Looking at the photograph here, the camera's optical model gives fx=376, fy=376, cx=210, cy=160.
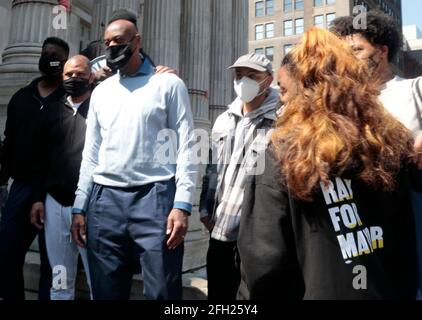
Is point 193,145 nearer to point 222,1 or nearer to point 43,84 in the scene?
point 43,84

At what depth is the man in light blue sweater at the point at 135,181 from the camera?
8.11ft

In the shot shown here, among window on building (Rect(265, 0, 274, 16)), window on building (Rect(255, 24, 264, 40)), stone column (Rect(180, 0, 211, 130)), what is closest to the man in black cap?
stone column (Rect(180, 0, 211, 130))

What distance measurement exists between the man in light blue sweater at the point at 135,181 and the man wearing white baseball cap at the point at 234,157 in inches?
12.1

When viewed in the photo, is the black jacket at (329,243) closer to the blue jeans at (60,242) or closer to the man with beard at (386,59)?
the man with beard at (386,59)

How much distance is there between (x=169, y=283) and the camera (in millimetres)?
2453

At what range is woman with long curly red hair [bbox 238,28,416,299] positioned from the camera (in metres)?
1.48

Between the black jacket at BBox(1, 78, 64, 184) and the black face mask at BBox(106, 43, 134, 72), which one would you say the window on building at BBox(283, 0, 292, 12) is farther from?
Result: the black face mask at BBox(106, 43, 134, 72)

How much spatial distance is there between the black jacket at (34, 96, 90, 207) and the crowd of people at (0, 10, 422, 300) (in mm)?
12

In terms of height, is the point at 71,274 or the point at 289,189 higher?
the point at 289,189

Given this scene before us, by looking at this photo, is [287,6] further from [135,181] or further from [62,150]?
[135,181]

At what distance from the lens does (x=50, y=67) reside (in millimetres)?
3627

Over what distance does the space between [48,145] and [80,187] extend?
0.85 meters

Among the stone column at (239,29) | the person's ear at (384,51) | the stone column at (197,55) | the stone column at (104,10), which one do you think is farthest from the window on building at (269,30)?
the person's ear at (384,51)

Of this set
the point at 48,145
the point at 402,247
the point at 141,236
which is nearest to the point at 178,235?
the point at 141,236
